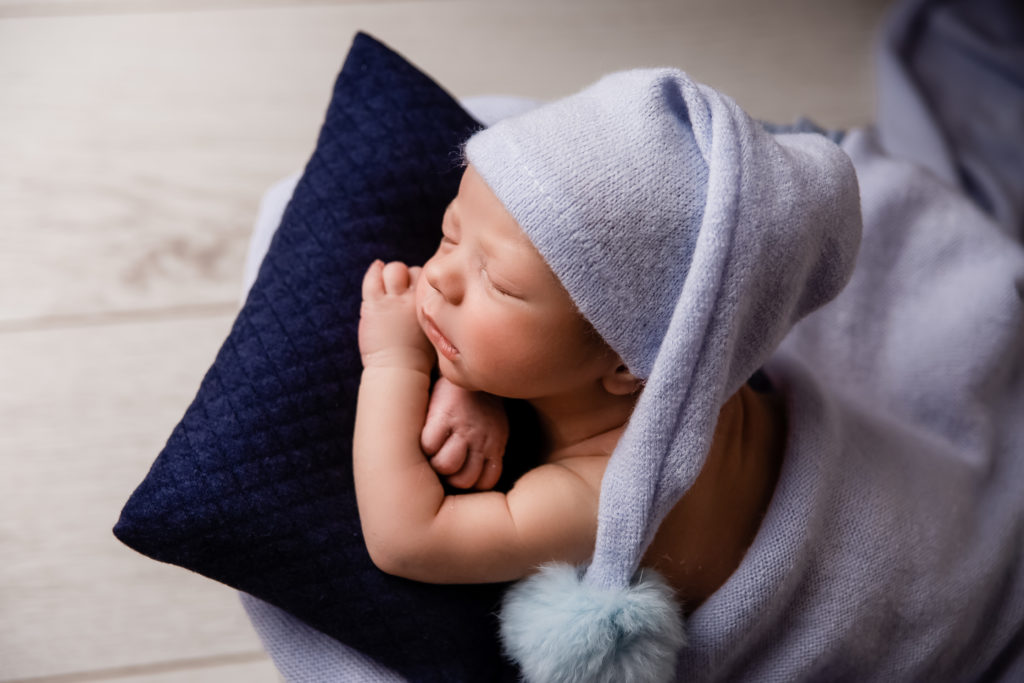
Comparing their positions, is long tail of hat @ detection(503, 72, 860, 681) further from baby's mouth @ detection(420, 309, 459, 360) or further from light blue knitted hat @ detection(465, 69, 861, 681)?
baby's mouth @ detection(420, 309, 459, 360)

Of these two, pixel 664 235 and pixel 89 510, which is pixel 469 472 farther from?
pixel 89 510

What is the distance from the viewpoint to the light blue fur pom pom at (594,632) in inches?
30.1

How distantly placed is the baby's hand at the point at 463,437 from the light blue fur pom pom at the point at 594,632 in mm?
113

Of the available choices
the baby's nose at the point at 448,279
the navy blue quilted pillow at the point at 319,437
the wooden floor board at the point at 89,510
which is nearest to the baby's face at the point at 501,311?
the baby's nose at the point at 448,279

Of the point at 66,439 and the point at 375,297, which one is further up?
the point at 375,297

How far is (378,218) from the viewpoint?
0.94 m

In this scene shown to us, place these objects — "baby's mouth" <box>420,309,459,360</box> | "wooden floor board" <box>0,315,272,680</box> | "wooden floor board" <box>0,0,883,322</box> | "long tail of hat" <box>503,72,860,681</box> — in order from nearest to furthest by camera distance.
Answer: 1. "long tail of hat" <box>503,72,860,681</box>
2. "baby's mouth" <box>420,309,459,360</box>
3. "wooden floor board" <box>0,315,272,680</box>
4. "wooden floor board" <box>0,0,883,322</box>

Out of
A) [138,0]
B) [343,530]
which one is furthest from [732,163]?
[138,0]

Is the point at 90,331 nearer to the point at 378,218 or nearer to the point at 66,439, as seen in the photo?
the point at 66,439

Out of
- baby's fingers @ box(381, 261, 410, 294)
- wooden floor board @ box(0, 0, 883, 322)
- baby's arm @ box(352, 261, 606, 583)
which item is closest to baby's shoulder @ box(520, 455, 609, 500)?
baby's arm @ box(352, 261, 606, 583)

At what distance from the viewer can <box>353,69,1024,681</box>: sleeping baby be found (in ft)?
2.37

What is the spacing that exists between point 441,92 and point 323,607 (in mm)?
549

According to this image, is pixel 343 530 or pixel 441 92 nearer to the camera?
pixel 343 530

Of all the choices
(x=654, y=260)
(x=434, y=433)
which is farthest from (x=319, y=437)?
(x=654, y=260)
